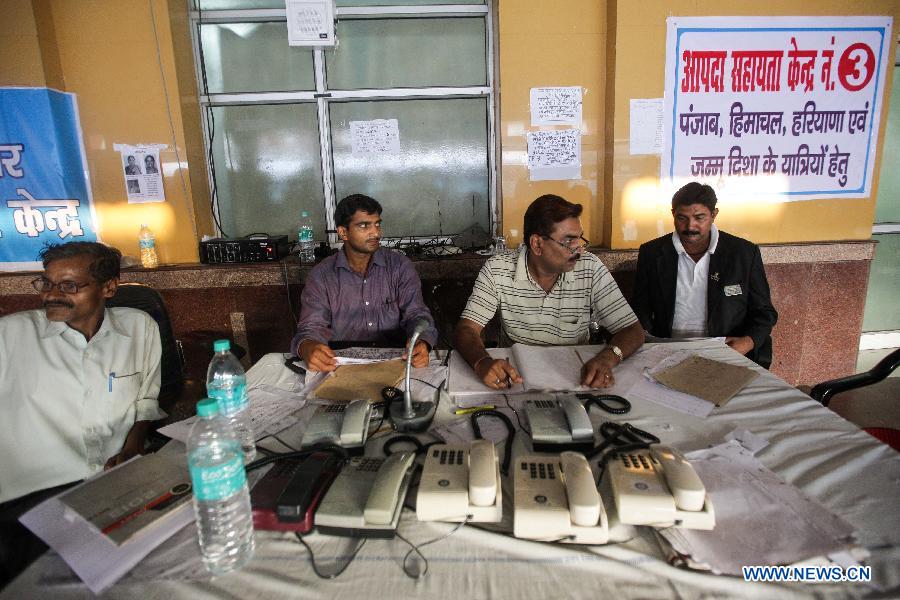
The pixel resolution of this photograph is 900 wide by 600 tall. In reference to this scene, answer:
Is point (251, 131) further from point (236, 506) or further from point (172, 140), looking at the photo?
point (236, 506)

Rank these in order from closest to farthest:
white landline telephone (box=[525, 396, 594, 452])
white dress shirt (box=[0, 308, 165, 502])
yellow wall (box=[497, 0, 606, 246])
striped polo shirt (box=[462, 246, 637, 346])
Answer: white landline telephone (box=[525, 396, 594, 452]), white dress shirt (box=[0, 308, 165, 502]), striped polo shirt (box=[462, 246, 637, 346]), yellow wall (box=[497, 0, 606, 246])

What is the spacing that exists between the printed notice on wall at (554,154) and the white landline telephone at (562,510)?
8.10 feet

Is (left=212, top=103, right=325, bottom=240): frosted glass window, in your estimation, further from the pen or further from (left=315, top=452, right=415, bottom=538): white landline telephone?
(left=315, top=452, right=415, bottom=538): white landline telephone

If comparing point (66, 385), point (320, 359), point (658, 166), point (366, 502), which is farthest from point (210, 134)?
point (366, 502)

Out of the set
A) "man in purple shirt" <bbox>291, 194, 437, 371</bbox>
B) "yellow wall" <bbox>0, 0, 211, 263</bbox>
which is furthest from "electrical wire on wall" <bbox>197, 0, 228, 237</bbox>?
"man in purple shirt" <bbox>291, 194, 437, 371</bbox>

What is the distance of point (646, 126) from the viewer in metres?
2.97

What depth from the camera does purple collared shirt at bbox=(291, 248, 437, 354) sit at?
7.37 ft

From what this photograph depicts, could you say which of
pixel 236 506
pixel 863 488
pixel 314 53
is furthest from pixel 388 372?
pixel 314 53

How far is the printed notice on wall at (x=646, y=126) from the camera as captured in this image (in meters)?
2.94

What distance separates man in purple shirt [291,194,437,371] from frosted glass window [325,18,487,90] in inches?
56.7

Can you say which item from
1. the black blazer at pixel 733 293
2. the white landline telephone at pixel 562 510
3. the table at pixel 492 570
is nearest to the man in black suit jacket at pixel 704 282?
the black blazer at pixel 733 293

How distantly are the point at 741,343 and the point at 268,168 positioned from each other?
305 cm

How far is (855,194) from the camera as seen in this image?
319cm

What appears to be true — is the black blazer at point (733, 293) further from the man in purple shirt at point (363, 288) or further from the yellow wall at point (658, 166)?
the man in purple shirt at point (363, 288)
